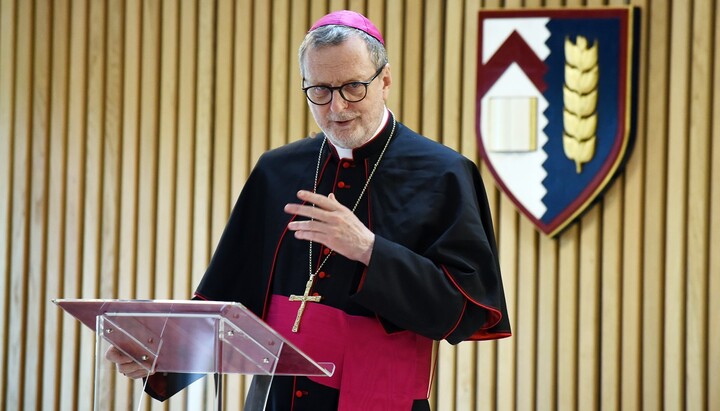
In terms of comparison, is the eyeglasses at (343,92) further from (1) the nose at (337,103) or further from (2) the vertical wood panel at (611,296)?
(2) the vertical wood panel at (611,296)

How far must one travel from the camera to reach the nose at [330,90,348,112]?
2547mm

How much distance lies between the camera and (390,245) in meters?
2.35

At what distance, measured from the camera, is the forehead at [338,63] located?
2.54m

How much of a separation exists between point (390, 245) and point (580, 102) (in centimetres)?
251

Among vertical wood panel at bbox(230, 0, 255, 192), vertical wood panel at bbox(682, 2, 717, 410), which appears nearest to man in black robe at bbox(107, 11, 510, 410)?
vertical wood panel at bbox(682, 2, 717, 410)

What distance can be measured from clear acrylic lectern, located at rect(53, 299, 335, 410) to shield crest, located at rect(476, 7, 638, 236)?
265 cm

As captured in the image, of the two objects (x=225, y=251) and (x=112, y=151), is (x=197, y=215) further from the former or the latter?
(x=225, y=251)

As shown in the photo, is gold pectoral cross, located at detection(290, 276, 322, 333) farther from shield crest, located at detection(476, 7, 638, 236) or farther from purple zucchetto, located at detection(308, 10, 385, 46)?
shield crest, located at detection(476, 7, 638, 236)

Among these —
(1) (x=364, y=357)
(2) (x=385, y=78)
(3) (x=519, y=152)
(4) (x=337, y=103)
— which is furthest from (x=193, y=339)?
(3) (x=519, y=152)

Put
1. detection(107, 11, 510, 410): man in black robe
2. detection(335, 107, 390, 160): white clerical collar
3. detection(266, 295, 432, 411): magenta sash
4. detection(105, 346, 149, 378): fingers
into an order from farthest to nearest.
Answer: detection(335, 107, 390, 160): white clerical collar < detection(266, 295, 432, 411): magenta sash < detection(107, 11, 510, 410): man in black robe < detection(105, 346, 149, 378): fingers

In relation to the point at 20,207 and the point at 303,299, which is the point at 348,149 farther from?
the point at 20,207

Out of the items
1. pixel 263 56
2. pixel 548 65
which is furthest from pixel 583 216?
pixel 263 56

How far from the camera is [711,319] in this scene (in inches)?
178

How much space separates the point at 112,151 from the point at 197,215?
22.8 inches
